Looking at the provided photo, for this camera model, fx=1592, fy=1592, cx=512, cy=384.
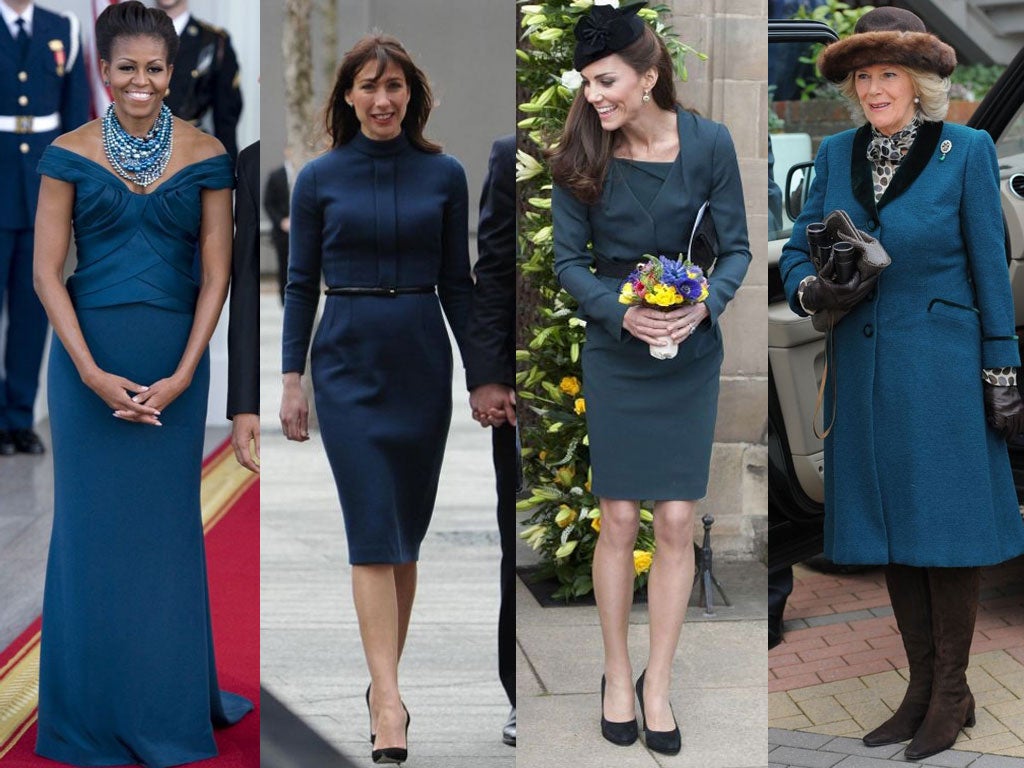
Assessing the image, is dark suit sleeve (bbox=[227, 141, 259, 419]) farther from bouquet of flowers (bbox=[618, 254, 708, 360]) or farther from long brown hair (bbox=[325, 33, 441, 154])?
bouquet of flowers (bbox=[618, 254, 708, 360])

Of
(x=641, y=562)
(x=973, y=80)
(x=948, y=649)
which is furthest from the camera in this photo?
(x=973, y=80)

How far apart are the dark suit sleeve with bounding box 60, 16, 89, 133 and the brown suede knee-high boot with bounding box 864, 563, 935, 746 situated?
15.5 ft

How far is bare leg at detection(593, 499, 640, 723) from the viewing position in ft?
10.1

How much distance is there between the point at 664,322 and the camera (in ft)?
9.61

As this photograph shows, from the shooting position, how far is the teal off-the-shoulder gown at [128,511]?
346cm

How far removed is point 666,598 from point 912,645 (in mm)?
906

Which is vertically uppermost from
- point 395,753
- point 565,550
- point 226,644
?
point 565,550

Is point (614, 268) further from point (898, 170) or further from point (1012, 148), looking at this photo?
point (1012, 148)

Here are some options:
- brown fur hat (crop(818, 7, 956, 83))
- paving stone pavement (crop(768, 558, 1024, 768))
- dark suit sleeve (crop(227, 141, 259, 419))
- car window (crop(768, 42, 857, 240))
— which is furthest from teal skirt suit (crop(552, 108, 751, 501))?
car window (crop(768, 42, 857, 240))

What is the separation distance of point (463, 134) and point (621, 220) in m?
0.34

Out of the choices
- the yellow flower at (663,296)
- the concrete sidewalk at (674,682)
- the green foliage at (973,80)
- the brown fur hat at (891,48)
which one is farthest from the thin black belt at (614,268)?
the green foliage at (973,80)

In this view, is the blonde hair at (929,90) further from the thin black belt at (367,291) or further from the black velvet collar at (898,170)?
the thin black belt at (367,291)

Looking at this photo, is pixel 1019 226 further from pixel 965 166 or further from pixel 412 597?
pixel 412 597

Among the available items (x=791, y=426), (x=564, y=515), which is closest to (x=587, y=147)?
(x=564, y=515)
